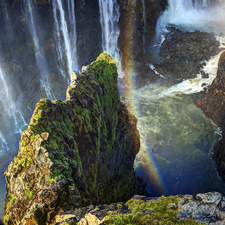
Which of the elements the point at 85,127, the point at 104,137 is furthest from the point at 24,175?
the point at 104,137

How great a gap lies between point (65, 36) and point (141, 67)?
14.2m

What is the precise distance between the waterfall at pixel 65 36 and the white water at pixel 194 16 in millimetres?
18744

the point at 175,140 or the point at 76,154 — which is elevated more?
the point at 76,154

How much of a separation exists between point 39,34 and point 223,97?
26.8 metres

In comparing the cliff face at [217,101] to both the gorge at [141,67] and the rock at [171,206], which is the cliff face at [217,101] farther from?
the rock at [171,206]

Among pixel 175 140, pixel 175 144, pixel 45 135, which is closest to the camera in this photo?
pixel 45 135

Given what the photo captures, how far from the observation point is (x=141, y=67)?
3991 centimetres

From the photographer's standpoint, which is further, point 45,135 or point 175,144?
point 175,144

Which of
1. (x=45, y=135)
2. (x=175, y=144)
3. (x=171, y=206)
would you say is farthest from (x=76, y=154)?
(x=175, y=144)

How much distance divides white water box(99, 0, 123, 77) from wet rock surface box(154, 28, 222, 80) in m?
8.16

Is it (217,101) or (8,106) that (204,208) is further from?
(8,106)

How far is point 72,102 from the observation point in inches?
466

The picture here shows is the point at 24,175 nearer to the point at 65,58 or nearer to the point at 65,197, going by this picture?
the point at 65,197

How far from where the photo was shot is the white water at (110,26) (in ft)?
123
